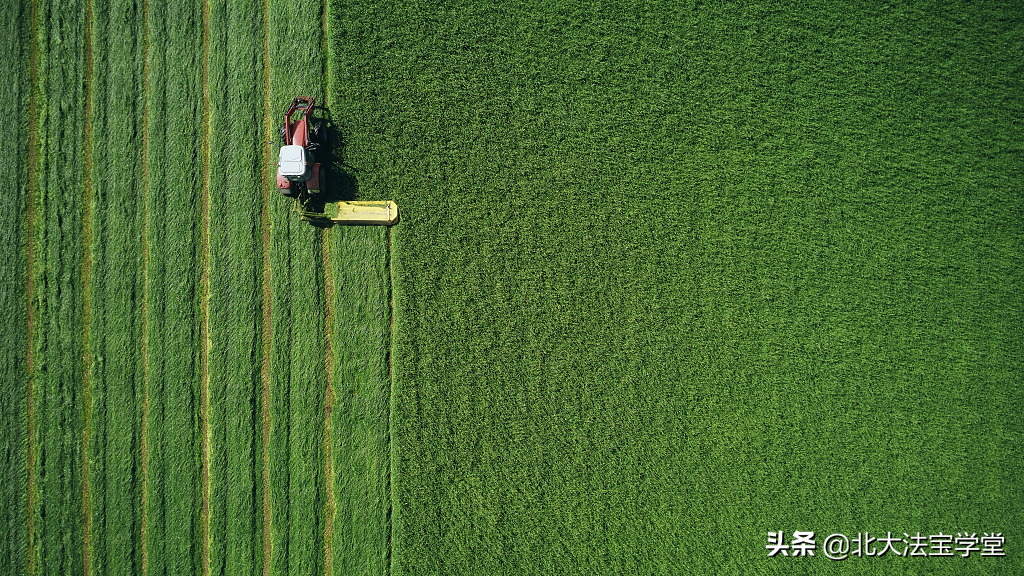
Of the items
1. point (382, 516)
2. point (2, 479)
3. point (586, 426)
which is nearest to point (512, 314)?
point (586, 426)

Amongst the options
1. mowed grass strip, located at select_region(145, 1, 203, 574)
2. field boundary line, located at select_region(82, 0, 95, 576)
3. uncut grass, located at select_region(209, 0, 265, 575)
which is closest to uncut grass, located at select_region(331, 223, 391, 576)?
uncut grass, located at select_region(209, 0, 265, 575)

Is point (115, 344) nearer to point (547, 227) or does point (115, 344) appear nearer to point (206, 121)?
point (206, 121)

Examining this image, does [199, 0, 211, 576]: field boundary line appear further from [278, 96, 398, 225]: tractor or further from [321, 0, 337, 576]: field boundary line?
[321, 0, 337, 576]: field boundary line

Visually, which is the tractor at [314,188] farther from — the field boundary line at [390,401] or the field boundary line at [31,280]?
the field boundary line at [31,280]

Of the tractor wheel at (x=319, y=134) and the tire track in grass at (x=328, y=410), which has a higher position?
the tractor wheel at (x=319, y=134)

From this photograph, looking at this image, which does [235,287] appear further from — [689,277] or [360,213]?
[689,277]

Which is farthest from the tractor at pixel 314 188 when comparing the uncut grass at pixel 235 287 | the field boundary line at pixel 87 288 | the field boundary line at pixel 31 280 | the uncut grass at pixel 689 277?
the field boundary line at pixel 31 280
